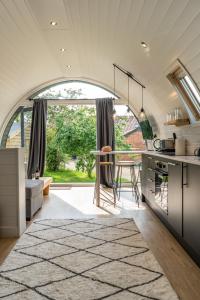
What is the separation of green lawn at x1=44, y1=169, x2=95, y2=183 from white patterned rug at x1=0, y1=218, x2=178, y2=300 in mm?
3678

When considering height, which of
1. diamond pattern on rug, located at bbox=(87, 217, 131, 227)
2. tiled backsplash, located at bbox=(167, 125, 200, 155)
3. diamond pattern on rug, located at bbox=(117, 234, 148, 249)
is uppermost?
tiled backsplash, located at bbox=(167, 125, 200, 155)

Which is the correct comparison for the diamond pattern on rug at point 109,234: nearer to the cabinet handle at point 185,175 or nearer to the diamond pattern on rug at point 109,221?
the diamond pattern on rug at point 109,221

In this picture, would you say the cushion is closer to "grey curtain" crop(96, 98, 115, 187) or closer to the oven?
the oven

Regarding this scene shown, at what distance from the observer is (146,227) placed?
3939 mm

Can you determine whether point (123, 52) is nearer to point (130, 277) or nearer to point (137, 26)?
point (137, 26)

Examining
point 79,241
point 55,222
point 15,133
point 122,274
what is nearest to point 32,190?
point 55,222

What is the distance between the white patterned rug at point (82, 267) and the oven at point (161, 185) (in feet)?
1.70

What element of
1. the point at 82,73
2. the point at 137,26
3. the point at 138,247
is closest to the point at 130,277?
the point at 138,247

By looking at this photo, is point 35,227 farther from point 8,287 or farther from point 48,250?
point 8,287

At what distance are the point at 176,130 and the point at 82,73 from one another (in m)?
2.83

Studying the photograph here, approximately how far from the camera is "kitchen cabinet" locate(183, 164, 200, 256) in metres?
2.59

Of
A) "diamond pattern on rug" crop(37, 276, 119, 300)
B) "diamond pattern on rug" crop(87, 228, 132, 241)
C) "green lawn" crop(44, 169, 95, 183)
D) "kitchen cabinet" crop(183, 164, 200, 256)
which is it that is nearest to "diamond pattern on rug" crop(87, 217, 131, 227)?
"diamond pattern on rug" crop(87, 228, 132, 241)

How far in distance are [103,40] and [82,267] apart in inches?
115

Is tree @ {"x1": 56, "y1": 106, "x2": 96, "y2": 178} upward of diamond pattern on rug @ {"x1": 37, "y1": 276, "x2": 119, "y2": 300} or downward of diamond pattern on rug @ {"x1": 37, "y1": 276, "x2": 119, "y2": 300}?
upward
